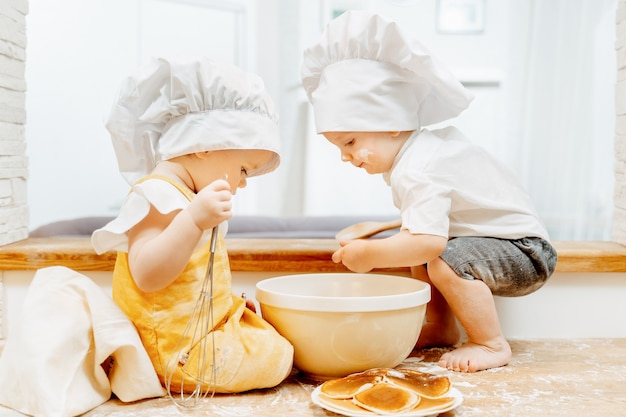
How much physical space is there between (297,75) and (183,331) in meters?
2.79

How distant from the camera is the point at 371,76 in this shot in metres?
1.12

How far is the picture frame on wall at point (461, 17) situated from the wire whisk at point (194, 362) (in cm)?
284

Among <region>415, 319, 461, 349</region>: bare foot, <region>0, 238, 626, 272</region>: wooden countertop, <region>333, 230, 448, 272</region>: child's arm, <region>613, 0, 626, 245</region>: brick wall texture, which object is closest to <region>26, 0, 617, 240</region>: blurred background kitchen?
<region>613, 0, 626, 245</region>: brick wall texture

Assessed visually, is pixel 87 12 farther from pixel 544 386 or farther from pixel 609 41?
pixel 544 386

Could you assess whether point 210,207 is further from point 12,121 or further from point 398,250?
point 12,121

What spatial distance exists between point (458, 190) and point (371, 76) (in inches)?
10.0

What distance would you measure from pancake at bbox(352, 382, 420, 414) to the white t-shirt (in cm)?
28

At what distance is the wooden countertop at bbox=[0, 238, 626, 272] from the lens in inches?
49.2

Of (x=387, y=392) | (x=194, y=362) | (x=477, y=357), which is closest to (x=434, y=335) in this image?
(x=477, y=357)

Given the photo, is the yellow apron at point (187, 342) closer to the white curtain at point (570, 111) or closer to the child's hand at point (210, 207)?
the child's hand at point (210, 207)

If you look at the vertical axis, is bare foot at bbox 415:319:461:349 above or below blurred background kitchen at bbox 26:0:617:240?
below

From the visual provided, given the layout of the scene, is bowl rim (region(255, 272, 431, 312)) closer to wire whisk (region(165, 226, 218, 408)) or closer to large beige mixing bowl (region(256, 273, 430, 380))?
large beige mixing bowl (region(256, 273, 430, 380))

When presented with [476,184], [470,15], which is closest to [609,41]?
[470,15]

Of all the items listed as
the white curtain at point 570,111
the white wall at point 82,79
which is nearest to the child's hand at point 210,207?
the white wall at point 82,79
